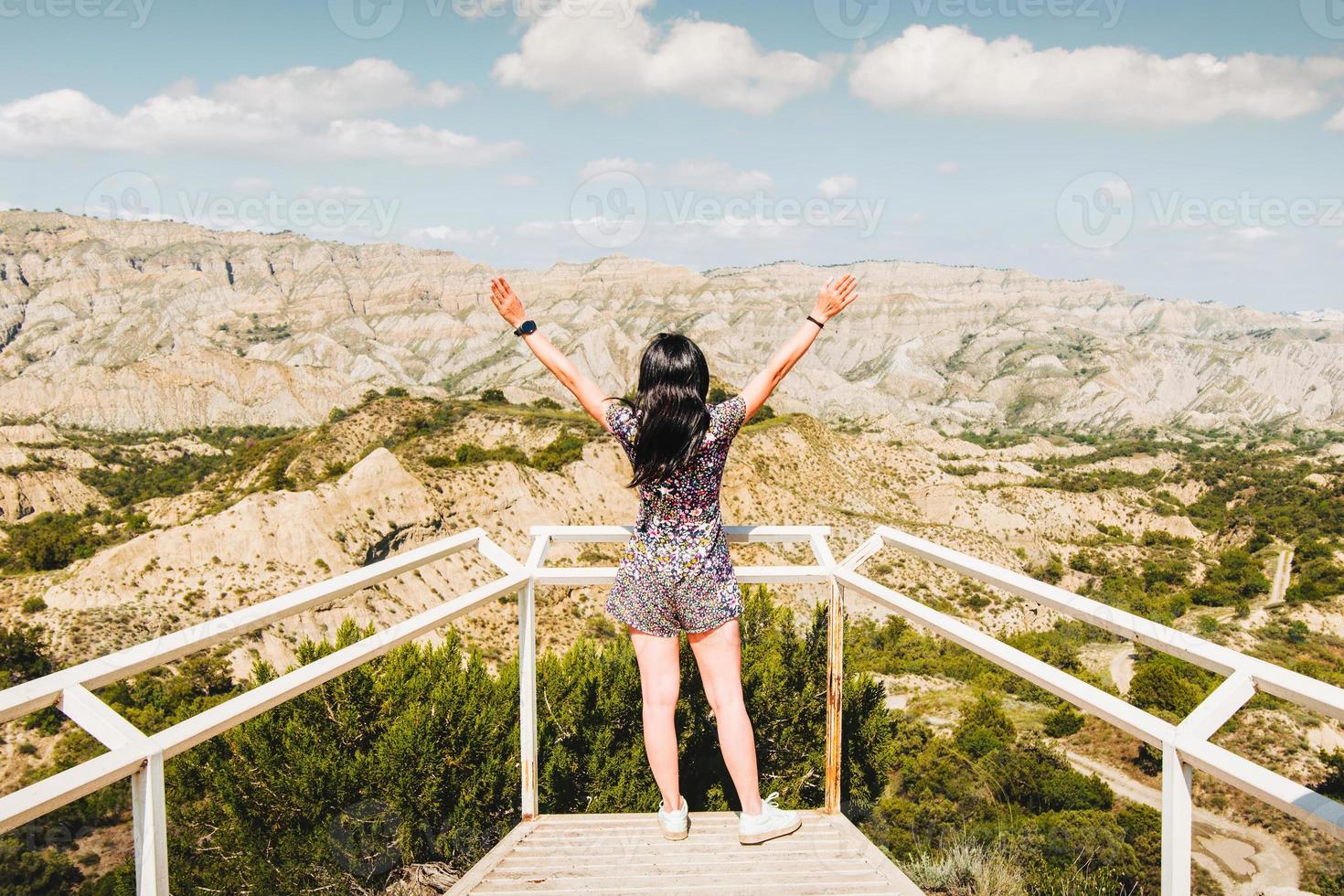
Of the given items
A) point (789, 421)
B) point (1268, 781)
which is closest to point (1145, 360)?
point (789, 421)

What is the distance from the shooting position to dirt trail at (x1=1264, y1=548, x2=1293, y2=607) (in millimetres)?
44978

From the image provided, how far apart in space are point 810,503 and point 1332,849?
28552 mm

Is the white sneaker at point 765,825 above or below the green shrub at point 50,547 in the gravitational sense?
above

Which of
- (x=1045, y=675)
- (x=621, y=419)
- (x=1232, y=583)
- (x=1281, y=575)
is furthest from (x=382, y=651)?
(x=1281, y=575)

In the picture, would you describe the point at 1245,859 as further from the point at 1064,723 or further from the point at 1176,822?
the point at 1176,822

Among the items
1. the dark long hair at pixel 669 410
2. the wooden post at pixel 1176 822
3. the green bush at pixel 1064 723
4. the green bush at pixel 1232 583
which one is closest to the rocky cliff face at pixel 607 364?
the green bush at pixel 1232 583

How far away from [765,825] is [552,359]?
1.72 metres

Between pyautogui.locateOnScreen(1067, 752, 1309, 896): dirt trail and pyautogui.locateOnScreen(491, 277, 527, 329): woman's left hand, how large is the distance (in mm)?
8853

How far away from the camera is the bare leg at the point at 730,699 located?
106 inches

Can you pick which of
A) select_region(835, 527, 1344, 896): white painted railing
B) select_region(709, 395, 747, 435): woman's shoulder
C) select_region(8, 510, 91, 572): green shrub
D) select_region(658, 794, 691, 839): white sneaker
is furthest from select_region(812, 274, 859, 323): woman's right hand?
select_region(8, 510, 91, 572): green shrub

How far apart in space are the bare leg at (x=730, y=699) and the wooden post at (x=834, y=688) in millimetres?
544

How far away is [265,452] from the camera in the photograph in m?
43.8

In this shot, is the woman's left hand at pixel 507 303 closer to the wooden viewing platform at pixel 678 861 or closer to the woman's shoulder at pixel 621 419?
the woman's shoulder at pixel 621 419

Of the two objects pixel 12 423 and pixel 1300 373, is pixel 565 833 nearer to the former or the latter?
pixel 12 423
